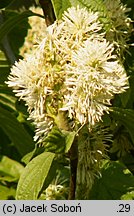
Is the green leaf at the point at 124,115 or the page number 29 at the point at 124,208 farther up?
the green leaf at the point at 124,115

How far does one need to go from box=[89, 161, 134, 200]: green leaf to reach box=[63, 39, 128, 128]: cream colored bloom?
348 mm

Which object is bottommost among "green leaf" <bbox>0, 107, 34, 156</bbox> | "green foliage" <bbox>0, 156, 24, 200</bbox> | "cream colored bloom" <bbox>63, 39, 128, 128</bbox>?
"green foliage" <bbox>0, 156, 24, 200</bbox>

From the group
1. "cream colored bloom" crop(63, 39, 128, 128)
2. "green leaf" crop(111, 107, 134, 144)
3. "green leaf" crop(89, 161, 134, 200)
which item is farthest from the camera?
"green leaf" crop(89, 161, 134, 200)

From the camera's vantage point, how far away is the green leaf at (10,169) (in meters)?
2.32

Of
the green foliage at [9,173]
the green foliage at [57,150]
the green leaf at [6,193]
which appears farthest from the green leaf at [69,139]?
the green foliage at [9,173]

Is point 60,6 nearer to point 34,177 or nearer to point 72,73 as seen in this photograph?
point 72,73

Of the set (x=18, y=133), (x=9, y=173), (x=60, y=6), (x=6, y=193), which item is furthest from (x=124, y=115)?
(x=9, y=173)

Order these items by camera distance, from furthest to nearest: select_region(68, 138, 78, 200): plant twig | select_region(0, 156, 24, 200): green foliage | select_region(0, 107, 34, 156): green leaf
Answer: select_region(0, 156, 24, 200): green foliage, select_region(0, 107, 34, 156): green leaf, select_region(68, 138, 78, 200): plant twig

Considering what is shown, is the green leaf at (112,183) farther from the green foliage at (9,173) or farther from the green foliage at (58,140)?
the green foliage at (9,173)

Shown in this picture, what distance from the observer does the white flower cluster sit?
1307 mm

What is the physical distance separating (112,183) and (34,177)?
1.09 ft

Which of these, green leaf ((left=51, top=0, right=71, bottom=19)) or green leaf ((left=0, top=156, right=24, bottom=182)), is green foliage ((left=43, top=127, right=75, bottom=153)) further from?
green leaf ((left=0, top=156, right=24, bottom=182))

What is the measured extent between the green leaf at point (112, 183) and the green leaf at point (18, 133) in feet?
1.08

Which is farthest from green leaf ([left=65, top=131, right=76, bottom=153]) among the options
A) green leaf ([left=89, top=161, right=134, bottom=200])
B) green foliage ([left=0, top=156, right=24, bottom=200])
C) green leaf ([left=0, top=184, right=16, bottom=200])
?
green foliage ([left=0, top=156, right=24, bottom=200])
